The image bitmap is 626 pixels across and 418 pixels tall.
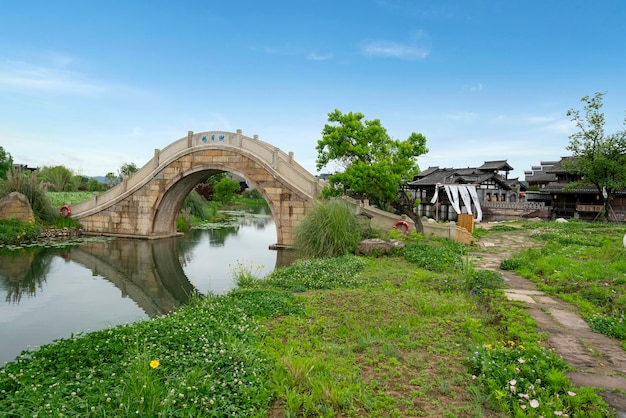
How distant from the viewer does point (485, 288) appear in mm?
7707

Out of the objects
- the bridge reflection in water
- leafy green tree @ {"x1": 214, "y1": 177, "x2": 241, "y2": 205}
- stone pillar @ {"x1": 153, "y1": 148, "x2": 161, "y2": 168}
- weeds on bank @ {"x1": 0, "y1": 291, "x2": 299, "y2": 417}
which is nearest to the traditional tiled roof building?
stone pillar @ {"x1": 153, "y1": 148, "x2": 161, "y2": 168}

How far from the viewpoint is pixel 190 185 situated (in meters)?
23.2

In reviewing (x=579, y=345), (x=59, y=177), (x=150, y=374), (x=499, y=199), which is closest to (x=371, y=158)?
(x=579, y=345)

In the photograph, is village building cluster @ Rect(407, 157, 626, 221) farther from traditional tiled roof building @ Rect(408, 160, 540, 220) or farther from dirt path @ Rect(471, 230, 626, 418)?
dirt path @ Rect(471, 230, 626, 418)

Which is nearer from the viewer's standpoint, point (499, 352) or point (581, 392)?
point (581, 392)

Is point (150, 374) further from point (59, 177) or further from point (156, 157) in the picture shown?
point (59, 177)

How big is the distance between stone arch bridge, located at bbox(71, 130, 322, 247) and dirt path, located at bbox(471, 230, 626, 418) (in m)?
11.2

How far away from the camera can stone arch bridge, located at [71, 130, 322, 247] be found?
19031mm

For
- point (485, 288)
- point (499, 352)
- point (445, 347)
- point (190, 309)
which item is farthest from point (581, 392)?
point (190, 309)

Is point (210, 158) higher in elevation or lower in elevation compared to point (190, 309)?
higher

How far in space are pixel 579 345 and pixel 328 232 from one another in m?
8.00

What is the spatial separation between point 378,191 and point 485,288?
725cm

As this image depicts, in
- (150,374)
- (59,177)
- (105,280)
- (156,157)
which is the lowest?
(105,280)

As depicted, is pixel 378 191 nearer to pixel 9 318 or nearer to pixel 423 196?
pixel 9 318
